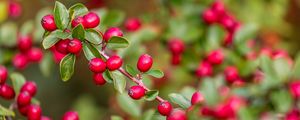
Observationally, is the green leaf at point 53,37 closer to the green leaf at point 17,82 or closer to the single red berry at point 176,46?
the green leaf at point 17,82

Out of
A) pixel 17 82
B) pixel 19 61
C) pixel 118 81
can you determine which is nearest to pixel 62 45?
pixel 118 81

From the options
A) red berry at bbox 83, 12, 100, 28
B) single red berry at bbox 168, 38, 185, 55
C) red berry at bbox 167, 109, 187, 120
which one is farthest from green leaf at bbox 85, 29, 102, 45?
single red berry at bbox 168, 38, 185, 55

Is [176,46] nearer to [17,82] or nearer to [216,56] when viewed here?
[216,56]

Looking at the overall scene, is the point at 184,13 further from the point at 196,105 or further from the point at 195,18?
the point at 196,105

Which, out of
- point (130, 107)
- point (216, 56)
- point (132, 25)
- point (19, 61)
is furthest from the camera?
point (132, 25)

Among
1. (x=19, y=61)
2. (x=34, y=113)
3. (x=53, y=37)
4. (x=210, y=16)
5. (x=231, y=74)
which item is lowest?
(x=34, y=113)
